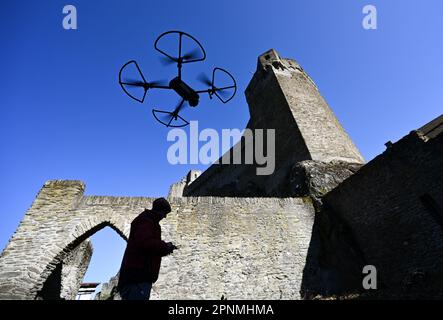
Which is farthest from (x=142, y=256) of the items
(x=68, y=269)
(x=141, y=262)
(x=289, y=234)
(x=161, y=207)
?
(x=68, y=269)

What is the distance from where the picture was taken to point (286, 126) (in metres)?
13.5

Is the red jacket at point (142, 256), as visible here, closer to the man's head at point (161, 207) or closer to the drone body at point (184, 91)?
the man's head at point (161, 207)

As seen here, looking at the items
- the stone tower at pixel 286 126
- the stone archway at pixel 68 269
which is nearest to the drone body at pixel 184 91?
the stone archway at pixel 68 269

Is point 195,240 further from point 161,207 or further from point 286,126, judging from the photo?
point 286,126

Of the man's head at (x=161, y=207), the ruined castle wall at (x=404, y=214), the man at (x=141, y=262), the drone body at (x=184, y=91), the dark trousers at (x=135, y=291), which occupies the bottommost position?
the dark trousers at (x=135, y=291)

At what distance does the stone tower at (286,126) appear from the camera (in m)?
12.1

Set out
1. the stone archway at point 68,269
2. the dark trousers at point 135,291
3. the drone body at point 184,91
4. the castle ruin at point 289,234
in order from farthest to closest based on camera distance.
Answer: the stone archway at point 68,269
the castle ruin at point 289,234
the drone body at point 184,91
the dark trousers at point 135,291

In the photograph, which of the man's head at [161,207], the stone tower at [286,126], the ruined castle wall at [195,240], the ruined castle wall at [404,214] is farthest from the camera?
the stone tower at [286,126]

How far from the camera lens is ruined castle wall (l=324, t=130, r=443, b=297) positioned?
602 centimetres

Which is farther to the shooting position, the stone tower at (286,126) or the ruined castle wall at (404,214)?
the stone tower at (286,126)

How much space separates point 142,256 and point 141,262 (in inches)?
2.6

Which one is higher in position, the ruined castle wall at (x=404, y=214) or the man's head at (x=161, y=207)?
the ruined castle wall at (x=404, y=214)

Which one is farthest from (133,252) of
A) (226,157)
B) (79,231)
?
(226,157)
